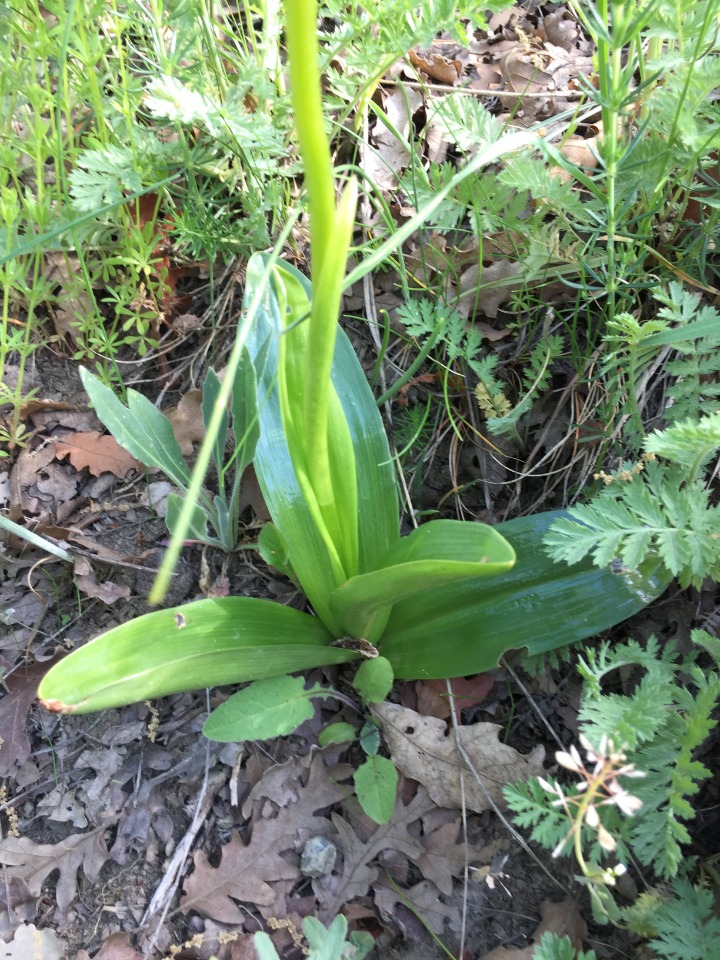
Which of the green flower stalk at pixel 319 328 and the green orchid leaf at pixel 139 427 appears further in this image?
the green orchid leaf at pixel 139 427

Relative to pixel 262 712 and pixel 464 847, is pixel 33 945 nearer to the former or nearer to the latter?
pixel 262 712

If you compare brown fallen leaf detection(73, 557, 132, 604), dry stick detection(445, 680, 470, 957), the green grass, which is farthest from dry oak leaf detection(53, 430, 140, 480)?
dry stick detection(445, 680, 470, 957)

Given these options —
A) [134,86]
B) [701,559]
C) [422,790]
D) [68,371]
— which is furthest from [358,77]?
[422,790]

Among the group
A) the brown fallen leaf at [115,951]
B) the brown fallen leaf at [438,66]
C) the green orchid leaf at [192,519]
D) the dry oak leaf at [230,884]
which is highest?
the brown fallen leaf at [438,66]

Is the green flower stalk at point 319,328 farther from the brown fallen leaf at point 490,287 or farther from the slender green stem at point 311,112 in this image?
the brown fallen leaf at point 490,287

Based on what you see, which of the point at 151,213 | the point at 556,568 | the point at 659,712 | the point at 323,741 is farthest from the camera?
the point at 151,213

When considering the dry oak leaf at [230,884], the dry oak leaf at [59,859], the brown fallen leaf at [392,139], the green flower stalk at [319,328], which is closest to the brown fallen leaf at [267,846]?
the dry oak leaf at [230,884]

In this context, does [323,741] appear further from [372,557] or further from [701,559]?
[701,559]

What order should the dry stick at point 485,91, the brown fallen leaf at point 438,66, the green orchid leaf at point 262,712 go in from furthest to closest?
the brown fallen leaf at point 438,66
the dry stick at point 485,91
the green orchid leaf at point 262,712
